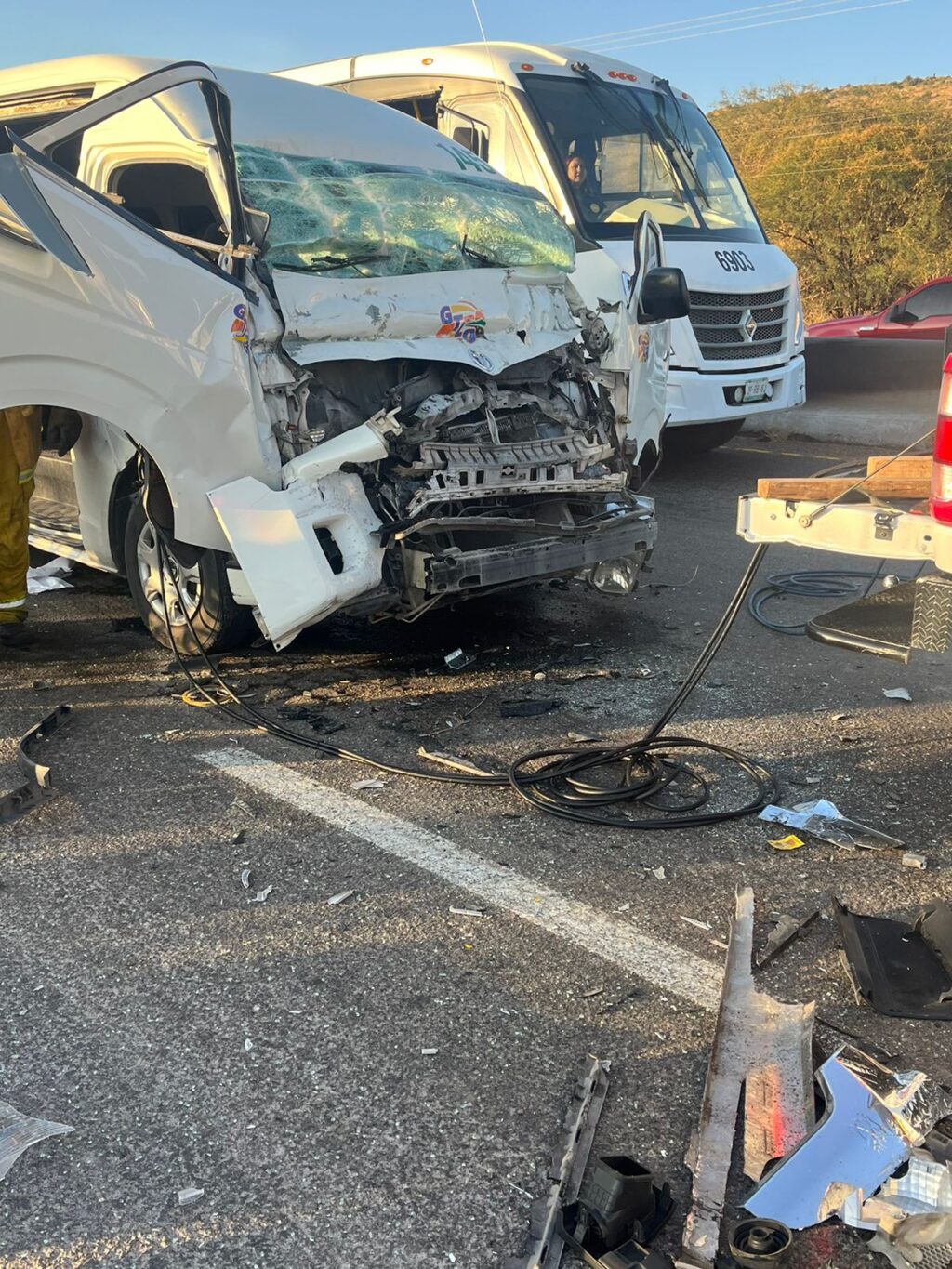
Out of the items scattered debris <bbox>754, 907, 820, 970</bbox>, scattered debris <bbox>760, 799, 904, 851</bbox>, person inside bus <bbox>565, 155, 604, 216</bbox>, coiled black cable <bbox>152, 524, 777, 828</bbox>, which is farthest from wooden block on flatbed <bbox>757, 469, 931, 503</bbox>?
person inside bus <bbox>565, 155, 604, 216</bbox>

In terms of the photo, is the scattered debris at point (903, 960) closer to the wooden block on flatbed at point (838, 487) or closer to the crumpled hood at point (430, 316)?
the wooden block on flatbed at point (838, 487)

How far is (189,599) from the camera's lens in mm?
5242

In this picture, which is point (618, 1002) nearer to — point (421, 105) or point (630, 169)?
point (630, 169)

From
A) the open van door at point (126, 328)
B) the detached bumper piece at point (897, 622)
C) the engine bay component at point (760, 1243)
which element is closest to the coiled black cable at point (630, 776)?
the detached bumper piece at point (897, 622)

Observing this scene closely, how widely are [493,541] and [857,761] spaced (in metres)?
1.67

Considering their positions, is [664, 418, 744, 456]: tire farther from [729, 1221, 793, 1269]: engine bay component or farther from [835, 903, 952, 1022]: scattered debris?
[729, 1221, 793, 1269]: engine bay component

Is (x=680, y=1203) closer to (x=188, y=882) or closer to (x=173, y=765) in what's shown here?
(x=188, y=882)

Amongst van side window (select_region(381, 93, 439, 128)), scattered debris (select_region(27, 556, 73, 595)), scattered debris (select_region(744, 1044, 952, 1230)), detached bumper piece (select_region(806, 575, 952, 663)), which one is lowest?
scattered debris (select_region(744, 1044, 952, 1230))

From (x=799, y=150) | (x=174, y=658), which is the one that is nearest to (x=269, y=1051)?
(x=174, y=658)

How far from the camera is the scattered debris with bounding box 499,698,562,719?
16.0 ft

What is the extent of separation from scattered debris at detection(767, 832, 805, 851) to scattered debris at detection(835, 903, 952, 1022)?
43 cm

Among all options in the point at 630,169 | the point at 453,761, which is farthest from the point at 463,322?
the point at 630,169

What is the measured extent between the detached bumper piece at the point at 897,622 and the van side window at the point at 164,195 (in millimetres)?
3185

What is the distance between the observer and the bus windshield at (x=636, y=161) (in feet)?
30.9
